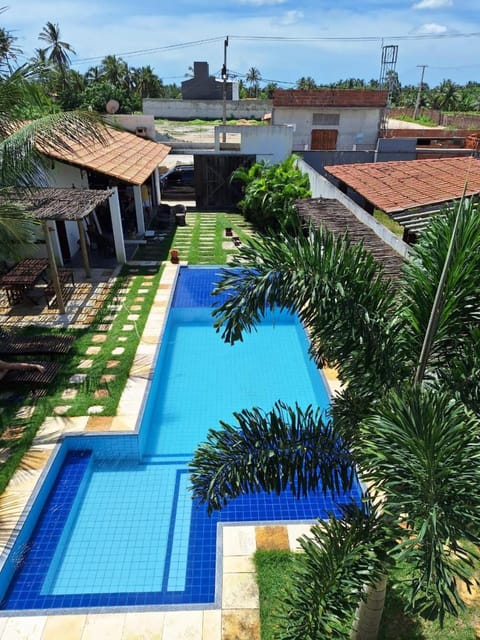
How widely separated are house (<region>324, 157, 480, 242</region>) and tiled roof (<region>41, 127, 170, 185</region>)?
777cm

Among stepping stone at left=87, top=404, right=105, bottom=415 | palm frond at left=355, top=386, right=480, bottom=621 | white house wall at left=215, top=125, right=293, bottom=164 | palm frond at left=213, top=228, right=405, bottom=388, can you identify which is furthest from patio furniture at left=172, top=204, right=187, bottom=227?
palm frond at left=355, top=386, right=480, bottom=621

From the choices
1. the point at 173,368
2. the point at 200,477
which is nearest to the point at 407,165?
the point at 173,368

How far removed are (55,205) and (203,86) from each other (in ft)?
165

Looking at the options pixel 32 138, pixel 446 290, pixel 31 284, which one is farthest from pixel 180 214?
pixel 446 290

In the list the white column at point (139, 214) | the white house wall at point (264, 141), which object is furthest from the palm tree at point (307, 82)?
the white column at point (139, 214)

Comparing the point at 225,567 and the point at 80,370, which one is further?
the point at 80,370

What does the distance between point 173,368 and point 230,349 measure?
1.83 meters

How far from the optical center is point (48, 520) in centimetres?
750

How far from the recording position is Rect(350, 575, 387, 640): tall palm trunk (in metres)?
4.57

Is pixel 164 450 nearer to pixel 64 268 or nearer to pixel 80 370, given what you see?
pixel 80 370

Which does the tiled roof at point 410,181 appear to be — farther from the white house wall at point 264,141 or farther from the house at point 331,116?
the house at point 331,116

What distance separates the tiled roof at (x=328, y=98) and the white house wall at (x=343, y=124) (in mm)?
298

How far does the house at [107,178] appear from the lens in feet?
55.1

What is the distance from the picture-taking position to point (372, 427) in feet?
11.2
